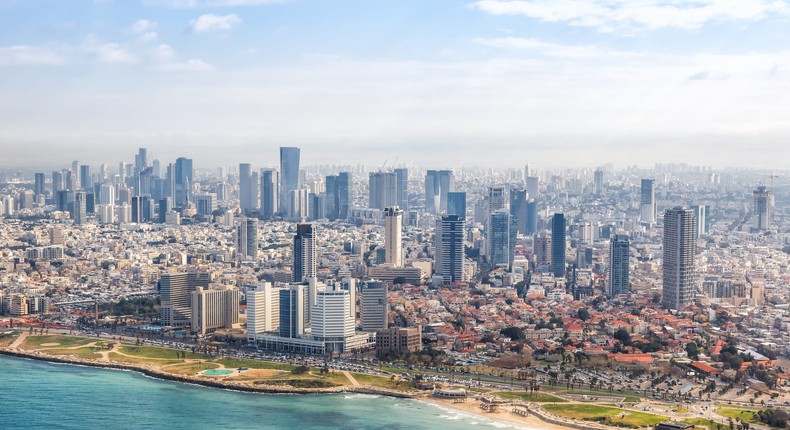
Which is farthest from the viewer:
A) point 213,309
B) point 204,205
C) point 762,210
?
point 204,205

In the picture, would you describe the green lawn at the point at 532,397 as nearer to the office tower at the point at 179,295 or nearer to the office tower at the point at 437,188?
the office tower at the point at 179,295

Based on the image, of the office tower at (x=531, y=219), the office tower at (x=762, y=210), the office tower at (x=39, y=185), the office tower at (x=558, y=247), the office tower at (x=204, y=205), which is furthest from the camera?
the office tower at (x=39, y=185)

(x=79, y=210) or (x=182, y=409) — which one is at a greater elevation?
(x=79, y=210)

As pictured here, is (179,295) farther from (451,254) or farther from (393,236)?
(393,236)

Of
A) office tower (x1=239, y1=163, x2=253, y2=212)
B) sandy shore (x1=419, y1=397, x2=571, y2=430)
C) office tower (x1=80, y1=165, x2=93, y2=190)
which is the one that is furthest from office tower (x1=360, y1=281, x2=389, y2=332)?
office tower (x1=80, y1=165, x2=93, y2=190)

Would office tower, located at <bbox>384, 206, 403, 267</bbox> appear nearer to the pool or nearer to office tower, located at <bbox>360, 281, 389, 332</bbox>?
office tower, located at <bbox>360, 281, 389, 332</bbox>

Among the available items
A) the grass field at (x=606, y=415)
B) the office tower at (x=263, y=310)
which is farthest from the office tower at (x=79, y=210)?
the grass field at (x=606, y=415)

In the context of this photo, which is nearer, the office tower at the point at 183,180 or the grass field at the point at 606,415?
the grass field at the point at 606,415

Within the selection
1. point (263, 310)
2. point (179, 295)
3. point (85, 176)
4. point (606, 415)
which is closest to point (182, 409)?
point (606, 415)
